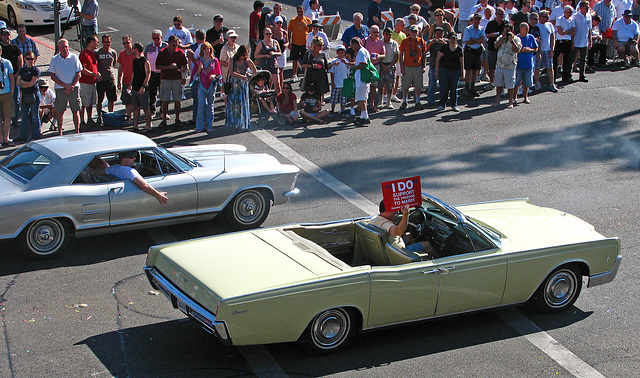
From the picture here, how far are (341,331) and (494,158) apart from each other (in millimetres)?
7414

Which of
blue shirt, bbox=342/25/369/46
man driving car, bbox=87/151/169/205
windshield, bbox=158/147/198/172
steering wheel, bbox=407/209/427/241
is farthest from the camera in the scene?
blue shirt, bbox=342/25/369/46

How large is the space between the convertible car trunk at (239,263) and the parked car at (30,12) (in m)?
15.9

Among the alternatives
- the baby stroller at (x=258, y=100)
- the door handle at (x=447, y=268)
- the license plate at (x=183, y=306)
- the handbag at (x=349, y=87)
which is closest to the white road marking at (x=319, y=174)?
the baby stroller at (x=258, y=100)

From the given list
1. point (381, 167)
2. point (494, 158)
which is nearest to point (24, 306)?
point (381, 167)

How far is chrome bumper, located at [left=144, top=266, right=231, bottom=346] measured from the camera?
6051mm

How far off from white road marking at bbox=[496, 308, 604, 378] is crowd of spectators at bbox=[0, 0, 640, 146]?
801cm

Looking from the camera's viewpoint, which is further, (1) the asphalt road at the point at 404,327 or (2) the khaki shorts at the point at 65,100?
(2) the khaki shorts at the point at 65,100

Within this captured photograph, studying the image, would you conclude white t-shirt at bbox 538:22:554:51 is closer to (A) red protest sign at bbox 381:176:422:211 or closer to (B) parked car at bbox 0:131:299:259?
(B) parked car at bbox 0:131:299:259

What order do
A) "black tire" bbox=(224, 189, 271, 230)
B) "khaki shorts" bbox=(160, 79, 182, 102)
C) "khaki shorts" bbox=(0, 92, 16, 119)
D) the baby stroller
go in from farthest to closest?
the baby stroller → "khaki shorts" bbox=(160, 79, 182, 102) → "khaki shorts" bbox=(0, 92, 16, 119) → "black tire" bbox=(224, 189, 271, 230)

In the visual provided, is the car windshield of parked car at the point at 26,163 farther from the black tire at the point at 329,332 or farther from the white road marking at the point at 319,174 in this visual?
the white road marking at the point at 319,174

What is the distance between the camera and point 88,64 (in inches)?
550

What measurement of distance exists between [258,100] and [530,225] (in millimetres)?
8341

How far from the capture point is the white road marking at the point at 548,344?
664cm

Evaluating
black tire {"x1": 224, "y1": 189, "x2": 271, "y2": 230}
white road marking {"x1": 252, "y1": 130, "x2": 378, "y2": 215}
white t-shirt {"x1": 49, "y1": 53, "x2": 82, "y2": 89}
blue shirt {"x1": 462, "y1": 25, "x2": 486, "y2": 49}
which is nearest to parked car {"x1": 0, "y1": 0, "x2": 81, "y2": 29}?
white t-shirt {"x1": 49, "y1": 53, "x2": 82, "y2": 89}
